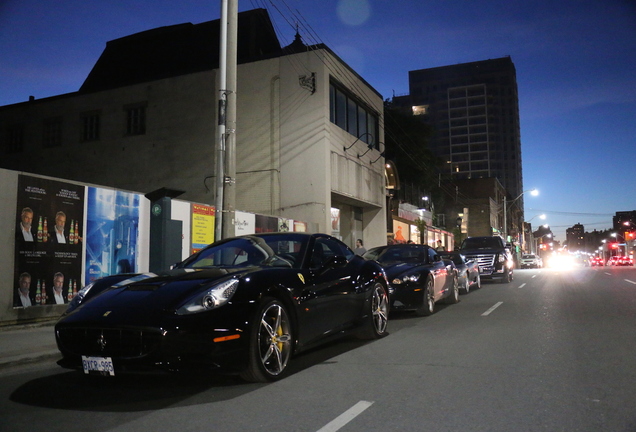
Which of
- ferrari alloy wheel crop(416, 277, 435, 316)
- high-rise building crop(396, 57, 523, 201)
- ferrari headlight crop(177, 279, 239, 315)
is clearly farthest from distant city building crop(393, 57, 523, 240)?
ferrari headlight crop(177, 279, 239, 315)

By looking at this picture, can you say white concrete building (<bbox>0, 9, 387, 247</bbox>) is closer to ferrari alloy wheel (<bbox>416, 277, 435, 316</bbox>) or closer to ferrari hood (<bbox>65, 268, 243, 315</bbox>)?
ferrari alloy wheel (<bbox>416, 277, 435, 316</bbox>)

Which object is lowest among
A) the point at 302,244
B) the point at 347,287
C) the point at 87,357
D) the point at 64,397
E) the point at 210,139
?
the point at 64,397

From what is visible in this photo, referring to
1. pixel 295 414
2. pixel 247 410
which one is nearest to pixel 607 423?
pixel 295 414

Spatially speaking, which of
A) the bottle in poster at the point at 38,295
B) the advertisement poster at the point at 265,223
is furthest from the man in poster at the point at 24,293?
the advertisement poster at the point at 265,223

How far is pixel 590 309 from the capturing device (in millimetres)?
10672

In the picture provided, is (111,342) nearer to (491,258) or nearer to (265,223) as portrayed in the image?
(265,223)

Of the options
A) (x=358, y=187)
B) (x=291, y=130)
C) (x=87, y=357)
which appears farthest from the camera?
(x=358, y=187)

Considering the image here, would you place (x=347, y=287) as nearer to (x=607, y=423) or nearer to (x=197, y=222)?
(x=607, y=423)

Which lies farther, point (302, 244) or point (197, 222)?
point (197, 222)

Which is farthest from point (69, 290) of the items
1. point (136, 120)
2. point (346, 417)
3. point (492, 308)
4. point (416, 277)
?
point (136, 120)

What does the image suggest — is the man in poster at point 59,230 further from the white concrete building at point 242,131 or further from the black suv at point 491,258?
the black suv at point 491,258

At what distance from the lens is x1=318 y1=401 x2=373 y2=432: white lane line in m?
3.64

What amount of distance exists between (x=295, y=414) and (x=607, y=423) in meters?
2.16

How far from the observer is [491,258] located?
20.6m
